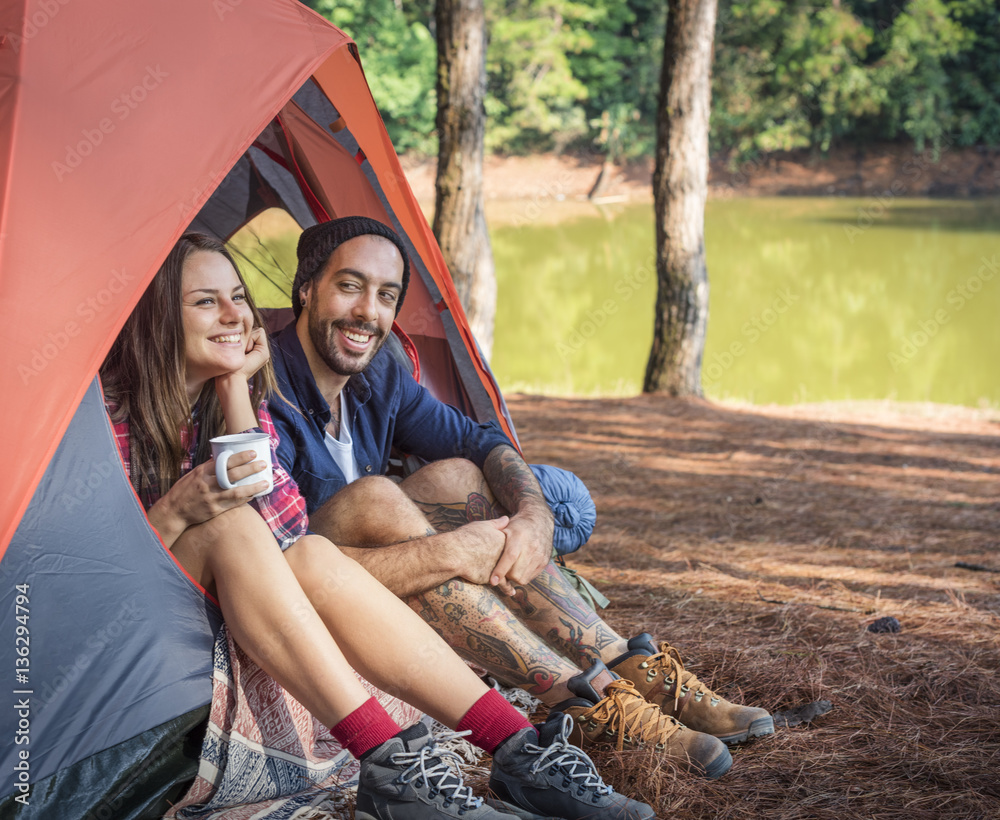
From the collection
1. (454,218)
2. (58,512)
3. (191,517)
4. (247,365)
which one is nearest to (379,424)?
(247,365)

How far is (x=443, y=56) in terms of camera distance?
200 inches

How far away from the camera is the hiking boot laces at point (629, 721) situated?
6.04 feet

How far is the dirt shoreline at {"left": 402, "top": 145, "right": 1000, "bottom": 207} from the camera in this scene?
20.8 meters

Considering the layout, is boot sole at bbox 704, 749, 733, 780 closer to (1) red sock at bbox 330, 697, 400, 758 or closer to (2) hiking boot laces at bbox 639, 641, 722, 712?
(2) hiking boot laces at bbox 639, 641, 722, 712

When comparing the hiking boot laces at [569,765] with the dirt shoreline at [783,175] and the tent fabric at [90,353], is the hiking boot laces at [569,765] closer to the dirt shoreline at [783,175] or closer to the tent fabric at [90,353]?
the tent fabric at [90,353]

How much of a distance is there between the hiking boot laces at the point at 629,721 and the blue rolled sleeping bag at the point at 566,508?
2.32ft

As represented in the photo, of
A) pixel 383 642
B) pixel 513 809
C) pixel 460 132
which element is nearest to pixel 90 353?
pixel 383 642

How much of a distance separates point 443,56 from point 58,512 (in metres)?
4.14

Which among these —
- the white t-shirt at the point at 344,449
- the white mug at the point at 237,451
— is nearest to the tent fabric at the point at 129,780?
the white mug at the point at 237,451

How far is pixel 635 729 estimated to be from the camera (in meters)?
1.84

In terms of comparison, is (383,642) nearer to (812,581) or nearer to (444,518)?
(444,518)

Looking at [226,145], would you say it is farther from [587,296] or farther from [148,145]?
[587,296]

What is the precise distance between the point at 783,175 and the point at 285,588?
2304 cm

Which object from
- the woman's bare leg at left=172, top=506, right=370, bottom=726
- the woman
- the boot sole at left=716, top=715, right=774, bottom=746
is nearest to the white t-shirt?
the woman
